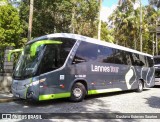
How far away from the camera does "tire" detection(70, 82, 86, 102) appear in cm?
1212

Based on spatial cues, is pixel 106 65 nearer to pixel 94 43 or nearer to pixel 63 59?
pixel 94 43

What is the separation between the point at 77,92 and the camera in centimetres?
1230

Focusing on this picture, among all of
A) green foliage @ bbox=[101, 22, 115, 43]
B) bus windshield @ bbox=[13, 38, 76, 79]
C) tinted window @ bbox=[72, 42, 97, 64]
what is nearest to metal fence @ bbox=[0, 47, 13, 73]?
bus windshield @ bbox=[13, 38, 76, 79]

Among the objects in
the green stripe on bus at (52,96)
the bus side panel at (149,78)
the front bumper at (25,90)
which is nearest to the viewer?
the front bumper at (25,90)

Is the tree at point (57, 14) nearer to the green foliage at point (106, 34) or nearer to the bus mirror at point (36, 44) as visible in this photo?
the green foliage at point (106, 34)

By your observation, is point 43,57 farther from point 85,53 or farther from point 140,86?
point 140,86

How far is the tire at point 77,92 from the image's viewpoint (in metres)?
12.1

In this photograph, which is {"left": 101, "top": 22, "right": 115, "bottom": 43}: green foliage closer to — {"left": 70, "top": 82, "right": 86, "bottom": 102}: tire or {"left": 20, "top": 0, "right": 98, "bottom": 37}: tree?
{"left": 20, "top": 0, "right": 98, "bottom": 37}: tree

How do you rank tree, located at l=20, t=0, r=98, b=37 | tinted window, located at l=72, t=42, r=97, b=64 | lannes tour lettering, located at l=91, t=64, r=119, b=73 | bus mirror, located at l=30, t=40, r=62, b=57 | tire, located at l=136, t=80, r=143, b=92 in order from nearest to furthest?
1. bus mirror, located at l=30, t=40, r=62, b=57
2. tinted window, located at l=72, t=42, r=97, b=64
3. lannes tour lettering, located at l=91, t=64, r=119, b=73
4. tire, located at l=136, t=80, r=143, b=92
5. tree, located at l=20, t=0, r=98, b=37

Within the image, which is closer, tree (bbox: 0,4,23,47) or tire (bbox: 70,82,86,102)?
tire (bbox: 70,82,86,102)

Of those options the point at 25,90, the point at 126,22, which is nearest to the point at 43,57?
the point at 25,90

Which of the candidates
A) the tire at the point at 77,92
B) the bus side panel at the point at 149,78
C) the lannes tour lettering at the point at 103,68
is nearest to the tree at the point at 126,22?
the bus side panel at the point at 149,78

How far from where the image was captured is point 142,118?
8.90 m

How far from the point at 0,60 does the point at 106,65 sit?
6665 mm
